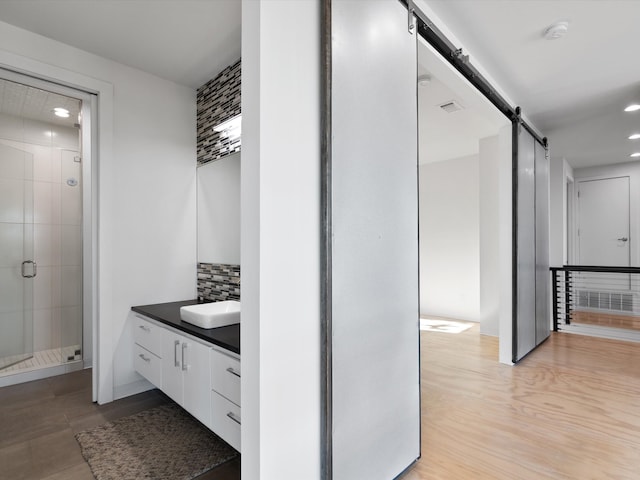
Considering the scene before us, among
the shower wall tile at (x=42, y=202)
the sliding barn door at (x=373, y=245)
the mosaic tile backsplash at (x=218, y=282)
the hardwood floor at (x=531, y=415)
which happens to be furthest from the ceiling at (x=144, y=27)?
the hardwood floor at (x=531, y=415)

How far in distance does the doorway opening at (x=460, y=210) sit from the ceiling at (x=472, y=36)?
583 millimetres

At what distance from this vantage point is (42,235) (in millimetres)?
3234

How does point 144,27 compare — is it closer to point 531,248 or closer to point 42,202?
point 42,202

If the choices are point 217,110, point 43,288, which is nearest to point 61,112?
point 217,110

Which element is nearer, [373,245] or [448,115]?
[373,245]

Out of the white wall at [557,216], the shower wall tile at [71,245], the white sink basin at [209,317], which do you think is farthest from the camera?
the white wall at [557,216]

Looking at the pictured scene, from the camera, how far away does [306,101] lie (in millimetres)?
1309

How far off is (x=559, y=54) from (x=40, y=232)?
4.76 m

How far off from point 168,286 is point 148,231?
510mm

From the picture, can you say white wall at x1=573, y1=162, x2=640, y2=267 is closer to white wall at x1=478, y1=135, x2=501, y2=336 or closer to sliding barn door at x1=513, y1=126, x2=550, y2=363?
sliding barn door at x1=513, y1=126, x2=550, y2=363

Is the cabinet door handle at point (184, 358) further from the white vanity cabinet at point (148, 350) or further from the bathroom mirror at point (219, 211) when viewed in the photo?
the bathroom mirror at point (219, 211)

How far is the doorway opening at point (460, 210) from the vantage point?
373 centimetres

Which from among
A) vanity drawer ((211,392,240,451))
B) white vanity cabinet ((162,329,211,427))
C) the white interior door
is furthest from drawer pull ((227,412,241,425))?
the white interior door

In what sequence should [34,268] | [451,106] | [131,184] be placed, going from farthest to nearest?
1. [451,106]
2. [34,268]
3. [131,184]
